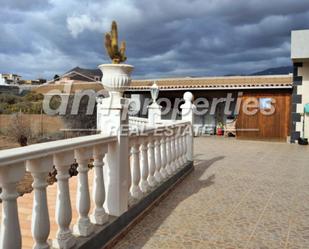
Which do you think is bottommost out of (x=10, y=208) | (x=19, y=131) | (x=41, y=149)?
(x=19, y=131)

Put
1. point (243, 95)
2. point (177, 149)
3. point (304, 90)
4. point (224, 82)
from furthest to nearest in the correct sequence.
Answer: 1. point (224, 82)
2. point (243, 95)
3. point (304, 90)
4. point (177, 149)

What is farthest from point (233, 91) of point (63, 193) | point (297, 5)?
point (63, 193)

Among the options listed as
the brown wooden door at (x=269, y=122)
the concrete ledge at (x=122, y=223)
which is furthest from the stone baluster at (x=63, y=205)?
the brown wooden door at (x=269, y=122)

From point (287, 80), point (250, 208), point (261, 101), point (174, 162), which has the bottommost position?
point (250, 208)

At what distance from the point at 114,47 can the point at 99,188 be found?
1.43 m

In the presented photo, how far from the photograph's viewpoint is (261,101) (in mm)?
14336

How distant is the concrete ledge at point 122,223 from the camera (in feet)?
8.92

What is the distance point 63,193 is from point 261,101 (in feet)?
43.7

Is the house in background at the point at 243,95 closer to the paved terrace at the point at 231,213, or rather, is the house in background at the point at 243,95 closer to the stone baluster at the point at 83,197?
the paved terrace at the point at 231,213

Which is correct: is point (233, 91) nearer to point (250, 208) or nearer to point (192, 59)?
point (192, 59)

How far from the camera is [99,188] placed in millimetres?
2912

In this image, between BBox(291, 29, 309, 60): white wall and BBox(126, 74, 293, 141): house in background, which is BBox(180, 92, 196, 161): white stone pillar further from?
BBox(291, 29, 309, 60): white wall

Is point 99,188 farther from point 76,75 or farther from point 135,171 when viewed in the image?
point 76,75

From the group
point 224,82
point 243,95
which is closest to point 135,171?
point 243,95
